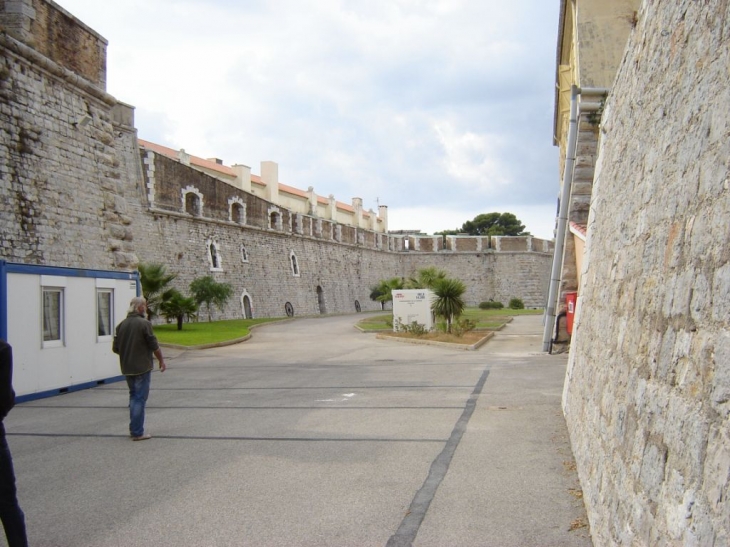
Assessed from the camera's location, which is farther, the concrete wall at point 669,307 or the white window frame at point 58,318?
the white window frame at point 58,318

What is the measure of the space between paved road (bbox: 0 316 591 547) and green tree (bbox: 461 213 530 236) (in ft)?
255

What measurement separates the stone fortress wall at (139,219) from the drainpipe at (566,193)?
1003cm

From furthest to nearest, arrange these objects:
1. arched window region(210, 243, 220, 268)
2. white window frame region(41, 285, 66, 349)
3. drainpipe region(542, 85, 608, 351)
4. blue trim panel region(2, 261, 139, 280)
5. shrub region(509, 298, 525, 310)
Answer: shrub region(509, 298, 525, 310)
arched window region(210, 243, 220, 268)
drainpipe region(542, 85, 608, 351)
white window frame region(41, 285, 66, 349)
blue trim panel region(2, 261, 139, 280)

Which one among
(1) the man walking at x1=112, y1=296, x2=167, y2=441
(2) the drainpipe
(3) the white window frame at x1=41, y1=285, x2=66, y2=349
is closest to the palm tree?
(2) the drainpipe

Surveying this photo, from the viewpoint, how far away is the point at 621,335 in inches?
159

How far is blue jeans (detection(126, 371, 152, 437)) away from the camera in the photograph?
23.5 feet

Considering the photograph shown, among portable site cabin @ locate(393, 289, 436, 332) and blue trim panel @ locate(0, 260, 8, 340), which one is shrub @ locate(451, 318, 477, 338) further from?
blue trim panel @ locate(0, 260, 8, 340)

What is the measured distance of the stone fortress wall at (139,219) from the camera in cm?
1293

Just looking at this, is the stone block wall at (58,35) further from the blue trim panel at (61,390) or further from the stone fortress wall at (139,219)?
the blue trim panel at (61,390)

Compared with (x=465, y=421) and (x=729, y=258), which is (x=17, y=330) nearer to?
(x=465, y=421)

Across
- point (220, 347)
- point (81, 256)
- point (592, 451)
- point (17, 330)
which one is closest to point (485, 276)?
point (220, 347)

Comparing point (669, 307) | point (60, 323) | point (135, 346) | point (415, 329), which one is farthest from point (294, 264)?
point (669, 307)

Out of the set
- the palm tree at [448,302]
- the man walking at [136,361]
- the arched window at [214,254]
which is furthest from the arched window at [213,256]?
the man walking at [136,361]

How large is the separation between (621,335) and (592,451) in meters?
0.93
